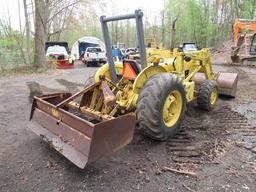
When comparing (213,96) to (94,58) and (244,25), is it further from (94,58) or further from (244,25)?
(94,58)

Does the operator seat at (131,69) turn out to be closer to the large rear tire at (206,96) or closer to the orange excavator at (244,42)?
the large rear tire at (206,96)

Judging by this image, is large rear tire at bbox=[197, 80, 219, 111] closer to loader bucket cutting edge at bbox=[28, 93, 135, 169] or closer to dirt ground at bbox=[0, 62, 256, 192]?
dirt ground at bbox=[0, 62, 256, 192]

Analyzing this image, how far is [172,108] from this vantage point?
396 cm

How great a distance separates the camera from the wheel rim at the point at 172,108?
3.77 metres

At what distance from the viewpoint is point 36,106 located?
12.9 ft

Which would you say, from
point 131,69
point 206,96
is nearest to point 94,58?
point 206,96

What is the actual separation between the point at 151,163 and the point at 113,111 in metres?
0.95

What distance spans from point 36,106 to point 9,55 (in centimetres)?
1022

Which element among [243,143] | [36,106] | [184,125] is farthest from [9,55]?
[243,143]

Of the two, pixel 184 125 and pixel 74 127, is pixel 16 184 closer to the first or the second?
pixel 74 127

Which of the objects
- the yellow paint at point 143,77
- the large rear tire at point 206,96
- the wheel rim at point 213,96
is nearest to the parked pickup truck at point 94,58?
the wheel rim at point 213,96

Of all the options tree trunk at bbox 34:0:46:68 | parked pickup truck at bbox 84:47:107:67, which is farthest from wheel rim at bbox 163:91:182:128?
parked pickup truck at bbox 84:47:107:67

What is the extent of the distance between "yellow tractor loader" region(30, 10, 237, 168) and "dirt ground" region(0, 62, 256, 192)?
24cm

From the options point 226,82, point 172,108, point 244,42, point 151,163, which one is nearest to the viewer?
point 151,163
